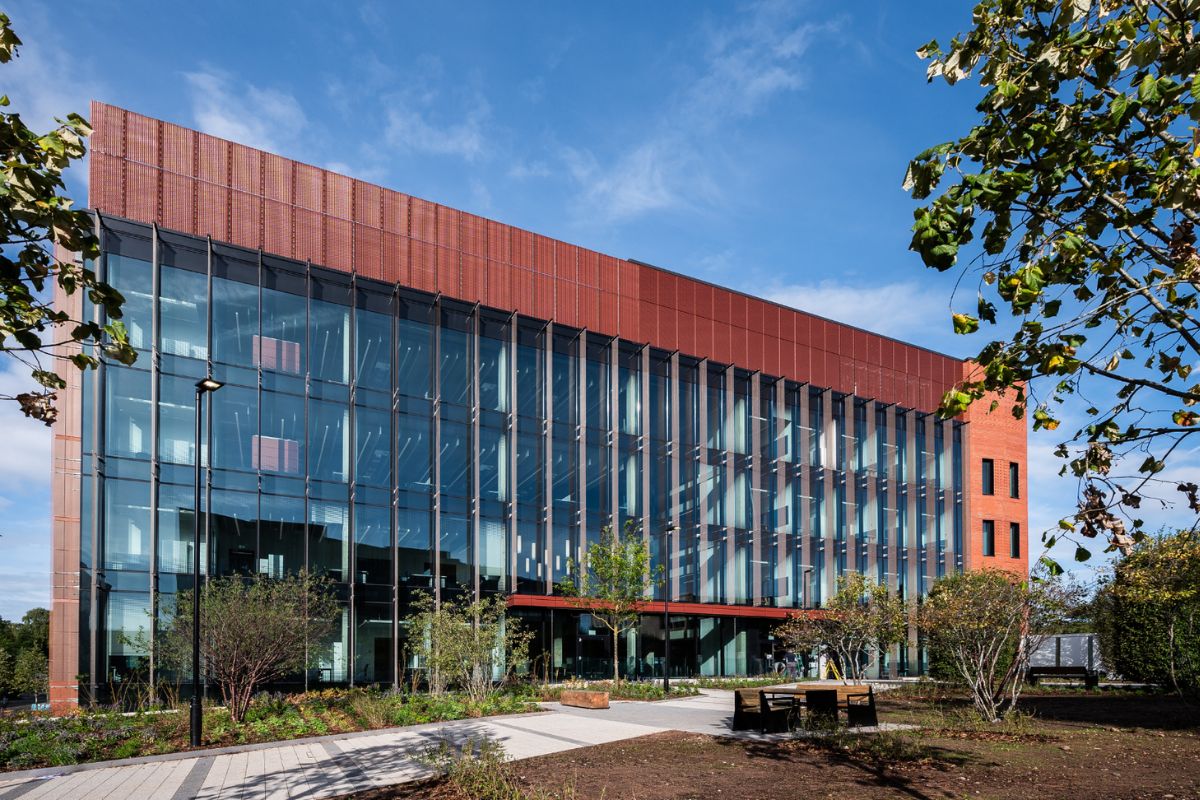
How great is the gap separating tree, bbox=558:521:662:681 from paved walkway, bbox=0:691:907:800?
10747 mm

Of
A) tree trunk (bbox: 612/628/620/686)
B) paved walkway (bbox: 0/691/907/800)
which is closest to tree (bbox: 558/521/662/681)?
tree trunk (bbox: 612/628/620/686)

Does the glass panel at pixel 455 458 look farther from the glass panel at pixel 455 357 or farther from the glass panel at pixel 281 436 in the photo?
the glass panel at pixel 281 436

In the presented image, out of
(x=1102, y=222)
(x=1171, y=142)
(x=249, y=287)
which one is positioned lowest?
(x=1102, y=222)

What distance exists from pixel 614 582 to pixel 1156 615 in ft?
60.7

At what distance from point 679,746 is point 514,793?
6358mm

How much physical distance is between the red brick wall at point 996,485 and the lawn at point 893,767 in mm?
34650

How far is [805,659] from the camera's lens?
145 ft

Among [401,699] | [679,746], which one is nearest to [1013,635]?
[679,746]

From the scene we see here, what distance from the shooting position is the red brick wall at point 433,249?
96.6 ft

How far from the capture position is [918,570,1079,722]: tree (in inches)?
762

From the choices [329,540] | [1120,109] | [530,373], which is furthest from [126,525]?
[1120,109]

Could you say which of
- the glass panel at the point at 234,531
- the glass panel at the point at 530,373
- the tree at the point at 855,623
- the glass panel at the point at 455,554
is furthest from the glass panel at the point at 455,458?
the tree at the point at 855,623

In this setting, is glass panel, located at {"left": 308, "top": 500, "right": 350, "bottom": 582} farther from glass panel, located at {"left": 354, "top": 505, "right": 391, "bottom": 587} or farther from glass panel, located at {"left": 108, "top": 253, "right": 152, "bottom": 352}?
glass panel, located at {"left": 108, "top": 253, "right": 152, "bottom": 352}

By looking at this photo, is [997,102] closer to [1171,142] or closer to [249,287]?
[1171,142]
